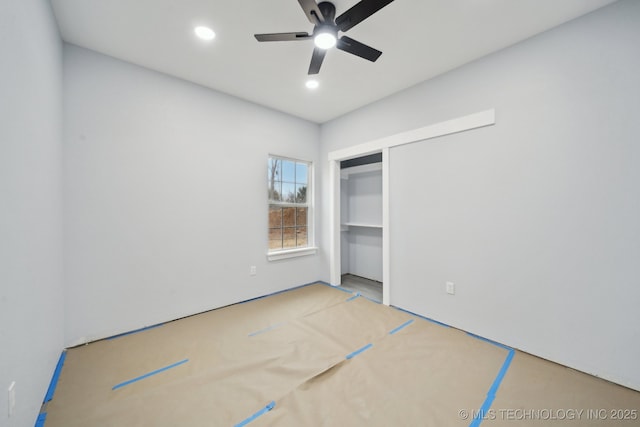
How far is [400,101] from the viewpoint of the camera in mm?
3131

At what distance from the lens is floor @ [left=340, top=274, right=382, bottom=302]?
365 cm

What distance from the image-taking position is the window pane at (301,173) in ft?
13.5

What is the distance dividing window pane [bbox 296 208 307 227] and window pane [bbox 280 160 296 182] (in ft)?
1.72

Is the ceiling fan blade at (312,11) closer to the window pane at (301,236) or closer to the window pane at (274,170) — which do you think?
the window pane at (274,170)

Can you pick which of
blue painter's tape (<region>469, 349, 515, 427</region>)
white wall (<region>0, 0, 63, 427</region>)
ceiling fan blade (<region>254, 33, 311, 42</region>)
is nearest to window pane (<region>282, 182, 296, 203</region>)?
ceiling fan blade (<region>254, 33, 311, 42</region>)

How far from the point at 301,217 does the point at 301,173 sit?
2.45ft

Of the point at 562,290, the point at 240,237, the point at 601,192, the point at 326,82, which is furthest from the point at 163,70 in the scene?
the point at 562,290

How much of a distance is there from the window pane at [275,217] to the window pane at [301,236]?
396 mm

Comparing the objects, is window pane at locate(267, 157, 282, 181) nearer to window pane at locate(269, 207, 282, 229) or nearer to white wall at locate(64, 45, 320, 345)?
white wall at locate(64, 45, 320, 345)

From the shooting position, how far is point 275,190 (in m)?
3.81

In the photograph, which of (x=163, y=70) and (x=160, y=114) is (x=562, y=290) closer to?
(x=160, y=114)

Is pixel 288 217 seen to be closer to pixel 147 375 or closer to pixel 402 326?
pixel 402 326

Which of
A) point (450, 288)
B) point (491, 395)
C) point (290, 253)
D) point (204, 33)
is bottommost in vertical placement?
point (491, 395)

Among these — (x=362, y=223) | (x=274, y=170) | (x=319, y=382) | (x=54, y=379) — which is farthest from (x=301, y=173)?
(x=54, y=379)
